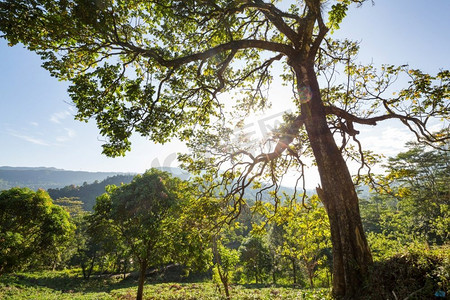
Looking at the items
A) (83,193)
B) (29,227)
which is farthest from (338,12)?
(83,193)

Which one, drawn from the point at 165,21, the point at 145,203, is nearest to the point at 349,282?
the point at 165,21

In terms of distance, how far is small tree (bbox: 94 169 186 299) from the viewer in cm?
1484

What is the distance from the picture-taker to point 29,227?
587 inches

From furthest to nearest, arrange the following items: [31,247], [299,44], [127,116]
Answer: [31,247] → [299,44] → [127,116]

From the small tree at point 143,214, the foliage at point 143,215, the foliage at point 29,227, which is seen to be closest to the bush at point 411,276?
the small tree at point 143,214

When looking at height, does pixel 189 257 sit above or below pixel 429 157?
below

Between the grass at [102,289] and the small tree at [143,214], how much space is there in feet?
19.8

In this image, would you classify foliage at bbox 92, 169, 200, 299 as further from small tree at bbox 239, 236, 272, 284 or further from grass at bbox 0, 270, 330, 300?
small tree at bbox 239, 236, 272, 284

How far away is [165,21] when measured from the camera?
6656mm

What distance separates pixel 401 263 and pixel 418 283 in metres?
0.48

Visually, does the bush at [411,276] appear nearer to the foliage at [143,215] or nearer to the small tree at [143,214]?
the small tree at [143,214]

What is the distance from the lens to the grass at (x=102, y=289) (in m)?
19.9

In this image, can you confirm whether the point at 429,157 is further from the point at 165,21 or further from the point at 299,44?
the point at 165,21

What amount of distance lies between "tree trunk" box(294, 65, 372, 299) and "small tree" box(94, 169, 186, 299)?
35.6ft
